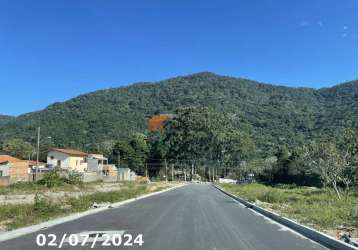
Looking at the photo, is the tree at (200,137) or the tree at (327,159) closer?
the tree at (327,159)

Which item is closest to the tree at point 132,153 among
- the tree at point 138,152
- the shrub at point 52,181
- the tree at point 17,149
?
the tree at point 138,152

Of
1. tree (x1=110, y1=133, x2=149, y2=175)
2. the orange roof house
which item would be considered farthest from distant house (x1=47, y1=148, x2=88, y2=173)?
the orange roof house

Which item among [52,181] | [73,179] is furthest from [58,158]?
[52,181]

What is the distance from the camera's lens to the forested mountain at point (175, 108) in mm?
143125

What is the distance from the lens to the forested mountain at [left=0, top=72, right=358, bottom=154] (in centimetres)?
14312

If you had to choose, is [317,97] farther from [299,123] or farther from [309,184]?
[309,184]

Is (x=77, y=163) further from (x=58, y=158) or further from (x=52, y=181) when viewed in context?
(x=52, y=181)

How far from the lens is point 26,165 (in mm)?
82625

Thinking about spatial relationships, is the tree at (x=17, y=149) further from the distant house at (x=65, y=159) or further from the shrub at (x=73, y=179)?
the shrub at (x=73, y=179)

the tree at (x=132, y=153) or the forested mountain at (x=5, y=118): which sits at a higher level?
the forested mountain at (x=5, y=118)

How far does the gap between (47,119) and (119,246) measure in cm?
14488

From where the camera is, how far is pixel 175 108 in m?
165

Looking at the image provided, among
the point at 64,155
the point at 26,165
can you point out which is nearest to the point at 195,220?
the point at 26,165

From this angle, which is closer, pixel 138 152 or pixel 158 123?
pixel 138 152
